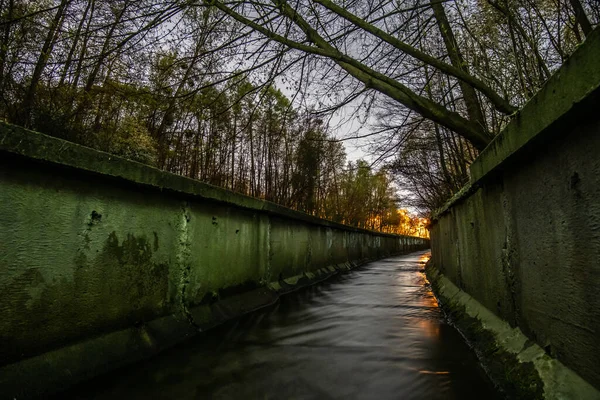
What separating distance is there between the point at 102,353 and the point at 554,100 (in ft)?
A: 8.69

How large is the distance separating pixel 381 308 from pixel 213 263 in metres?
2.31

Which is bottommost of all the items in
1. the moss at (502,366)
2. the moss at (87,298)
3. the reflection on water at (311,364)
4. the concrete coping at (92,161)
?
the reflection on water at (311,364)

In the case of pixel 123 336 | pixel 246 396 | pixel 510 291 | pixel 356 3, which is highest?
pixel 356 3

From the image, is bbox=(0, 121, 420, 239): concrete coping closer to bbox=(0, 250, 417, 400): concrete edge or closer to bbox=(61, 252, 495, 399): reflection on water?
bbox=(0, 250, 417, 400): concrete edge

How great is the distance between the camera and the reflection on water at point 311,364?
1.73 meters

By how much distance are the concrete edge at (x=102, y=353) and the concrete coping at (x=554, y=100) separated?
8.48 feet

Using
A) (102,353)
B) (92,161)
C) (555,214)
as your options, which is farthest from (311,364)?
(92,161)

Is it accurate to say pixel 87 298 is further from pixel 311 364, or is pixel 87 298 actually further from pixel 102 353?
pixel 311 364

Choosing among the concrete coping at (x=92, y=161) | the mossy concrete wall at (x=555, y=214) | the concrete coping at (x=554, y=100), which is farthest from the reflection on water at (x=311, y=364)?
the concrete coping at (x=554, y=100)

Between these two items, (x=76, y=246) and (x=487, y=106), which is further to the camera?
(x=487, y=106)

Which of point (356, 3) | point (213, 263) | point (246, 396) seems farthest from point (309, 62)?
point (246, 396)

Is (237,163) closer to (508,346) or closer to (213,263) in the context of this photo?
(213,263)

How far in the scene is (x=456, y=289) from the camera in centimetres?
408

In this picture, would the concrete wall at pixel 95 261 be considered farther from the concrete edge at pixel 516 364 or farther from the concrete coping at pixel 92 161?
the concrete edge at pixel 516 364
